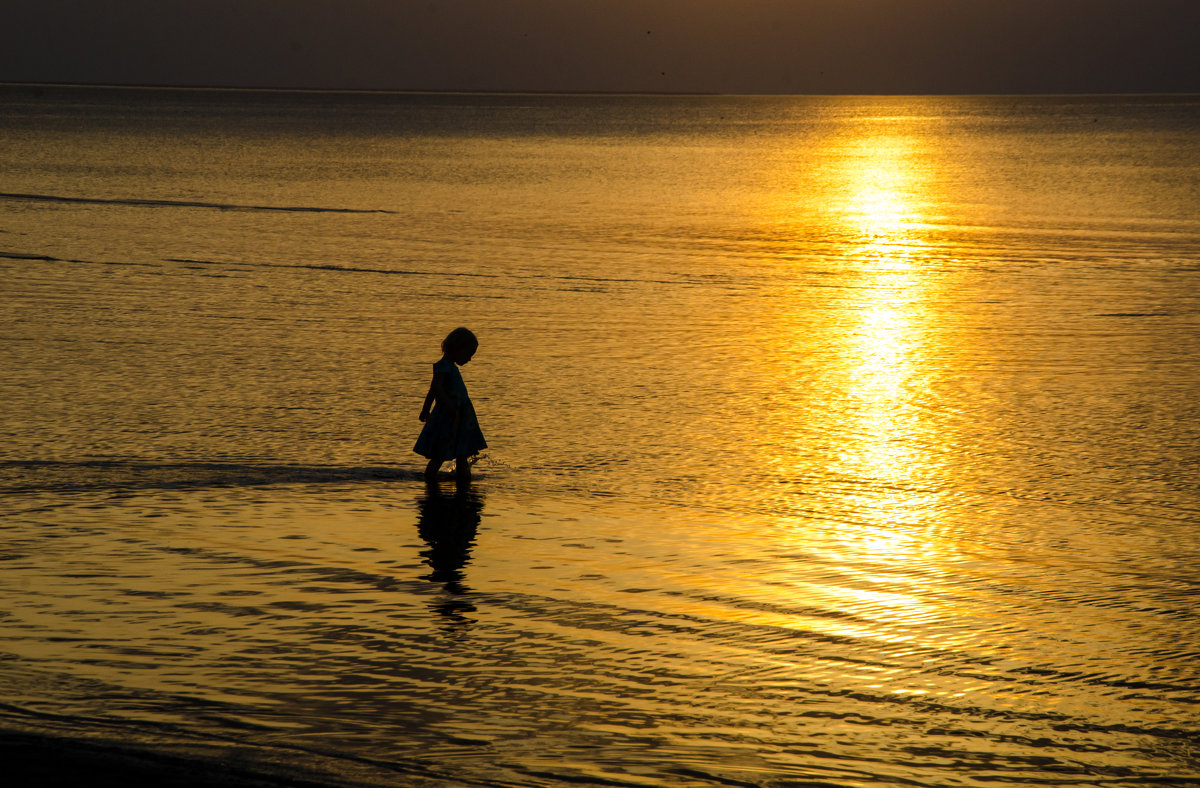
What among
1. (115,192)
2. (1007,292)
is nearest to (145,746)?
(1007,292)

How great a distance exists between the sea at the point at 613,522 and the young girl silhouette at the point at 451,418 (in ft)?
0.77

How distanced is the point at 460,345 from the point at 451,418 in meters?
0.42

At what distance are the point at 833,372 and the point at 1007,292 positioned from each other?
5435 mm

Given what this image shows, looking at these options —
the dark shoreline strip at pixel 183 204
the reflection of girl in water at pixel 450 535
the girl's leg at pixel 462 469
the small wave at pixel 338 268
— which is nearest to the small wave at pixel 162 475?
the girl's leg at pixel 462 469

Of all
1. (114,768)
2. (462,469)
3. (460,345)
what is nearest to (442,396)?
(460,345)

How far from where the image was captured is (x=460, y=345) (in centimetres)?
798

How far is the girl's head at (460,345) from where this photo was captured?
7.93 m

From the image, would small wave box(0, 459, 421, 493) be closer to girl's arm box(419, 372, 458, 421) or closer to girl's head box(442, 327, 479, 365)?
girl's arm box(419, 372, 458, 421)

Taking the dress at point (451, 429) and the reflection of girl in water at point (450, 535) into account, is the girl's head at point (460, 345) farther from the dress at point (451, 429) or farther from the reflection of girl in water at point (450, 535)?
the reflection of girl in water at point (450, 535)

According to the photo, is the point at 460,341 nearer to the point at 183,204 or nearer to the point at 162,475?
the point at 162,475

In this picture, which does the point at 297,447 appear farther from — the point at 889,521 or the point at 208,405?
the point at 889,521

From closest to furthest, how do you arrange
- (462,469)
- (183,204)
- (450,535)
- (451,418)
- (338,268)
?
(450,535) → (451,418) → (462,469) → (338,268) → (183,204)

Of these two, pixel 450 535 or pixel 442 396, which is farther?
pixel 442 396

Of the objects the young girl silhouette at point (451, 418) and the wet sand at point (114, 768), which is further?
the young girl silhouette at point (451, 418)
